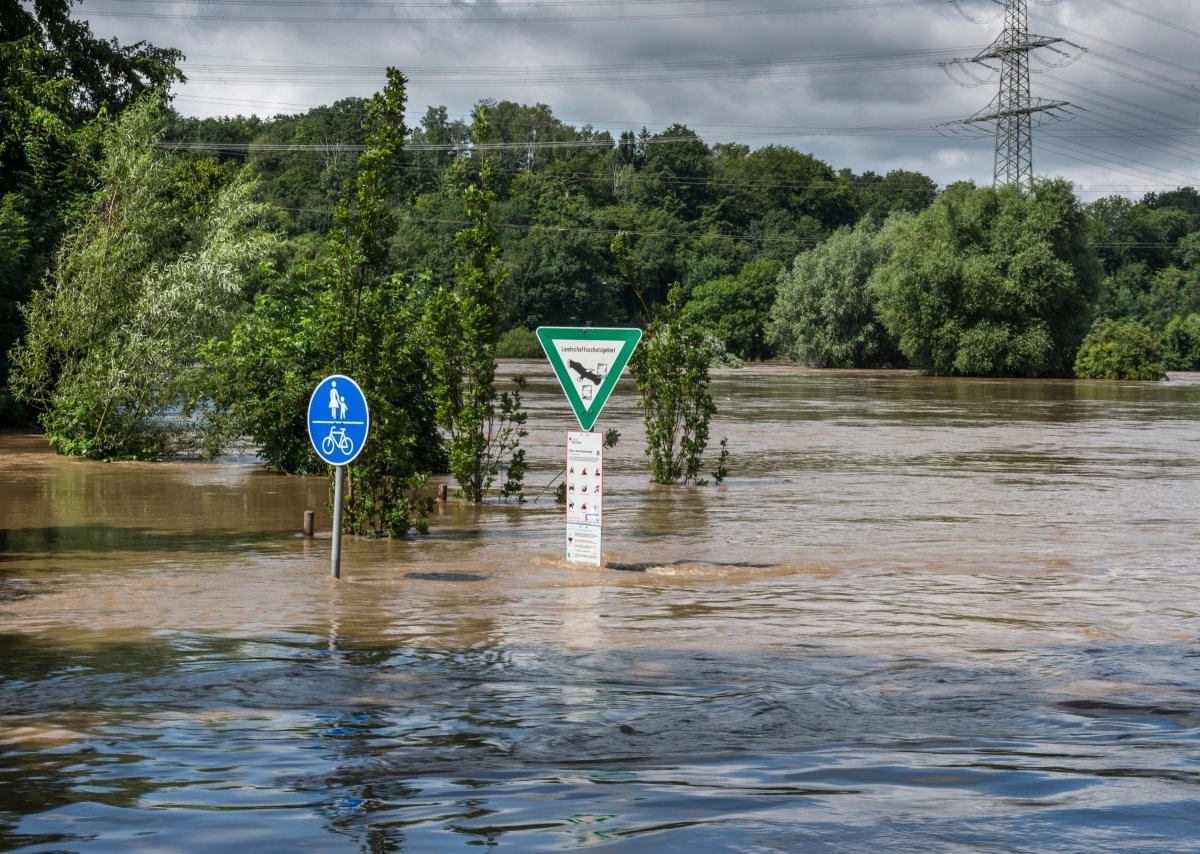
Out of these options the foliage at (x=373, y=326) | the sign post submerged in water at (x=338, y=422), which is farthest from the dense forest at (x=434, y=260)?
the sign post submerged in water at (x=338, y=422)

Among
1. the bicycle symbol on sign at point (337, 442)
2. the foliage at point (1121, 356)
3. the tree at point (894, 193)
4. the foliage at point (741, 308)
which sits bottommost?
the bicycle symbol on sign at point (337, 442)

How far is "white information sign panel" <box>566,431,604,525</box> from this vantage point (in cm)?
1405

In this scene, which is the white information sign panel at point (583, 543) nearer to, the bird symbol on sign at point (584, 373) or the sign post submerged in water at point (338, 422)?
the bird symbol on sign at point (584, 373)

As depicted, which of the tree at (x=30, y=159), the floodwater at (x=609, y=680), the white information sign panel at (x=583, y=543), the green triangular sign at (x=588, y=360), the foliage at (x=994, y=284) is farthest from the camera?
the foliage at (x=994, y=284)

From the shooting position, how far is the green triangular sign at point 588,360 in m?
14.0

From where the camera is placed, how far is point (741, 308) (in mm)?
130375

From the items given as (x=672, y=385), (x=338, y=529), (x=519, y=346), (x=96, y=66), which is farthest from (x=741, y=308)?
(x=338, y=529)

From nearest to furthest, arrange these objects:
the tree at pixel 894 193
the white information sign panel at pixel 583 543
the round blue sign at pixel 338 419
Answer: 1. the round blue sign at pixel 338 419
2. the white information sign panel at pixel 583 543
3. the tree at pixel 894 193

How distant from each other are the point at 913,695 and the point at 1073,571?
21.0 ft

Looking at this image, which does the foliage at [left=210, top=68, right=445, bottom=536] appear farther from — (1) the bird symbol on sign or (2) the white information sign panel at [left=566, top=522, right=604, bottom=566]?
(1) the bird symbol on sign

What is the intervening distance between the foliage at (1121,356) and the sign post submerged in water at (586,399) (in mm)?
78509

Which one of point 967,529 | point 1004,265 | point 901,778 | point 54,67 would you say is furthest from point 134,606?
point 1004,265

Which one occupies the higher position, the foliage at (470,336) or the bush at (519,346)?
the bush at (519,346)

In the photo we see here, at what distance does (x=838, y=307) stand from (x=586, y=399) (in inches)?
3524
